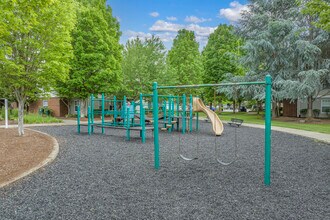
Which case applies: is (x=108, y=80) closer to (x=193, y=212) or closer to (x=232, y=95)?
(x=232, y=95)

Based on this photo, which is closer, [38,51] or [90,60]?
[38,51]

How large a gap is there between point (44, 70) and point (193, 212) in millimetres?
9987

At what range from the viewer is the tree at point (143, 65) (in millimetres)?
29469

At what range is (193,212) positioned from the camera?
3895 millimetres

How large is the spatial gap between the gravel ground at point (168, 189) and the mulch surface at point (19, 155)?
46cm

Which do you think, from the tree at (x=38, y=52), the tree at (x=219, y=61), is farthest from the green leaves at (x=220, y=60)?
the tree at (x=38, y=52)

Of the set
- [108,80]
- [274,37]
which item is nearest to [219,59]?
[274,37]

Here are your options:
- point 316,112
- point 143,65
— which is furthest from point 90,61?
point 316,112

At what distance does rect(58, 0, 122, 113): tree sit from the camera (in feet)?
75.9

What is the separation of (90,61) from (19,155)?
1683 cm

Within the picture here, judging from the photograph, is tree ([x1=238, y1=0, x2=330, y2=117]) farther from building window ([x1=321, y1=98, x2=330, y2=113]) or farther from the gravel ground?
the gravel ground

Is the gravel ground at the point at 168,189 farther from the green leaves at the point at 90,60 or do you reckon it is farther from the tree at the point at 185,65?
the tree at the point at 185,65

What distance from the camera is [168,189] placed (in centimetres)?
492

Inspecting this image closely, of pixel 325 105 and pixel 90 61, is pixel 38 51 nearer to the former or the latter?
pixel 90 61
